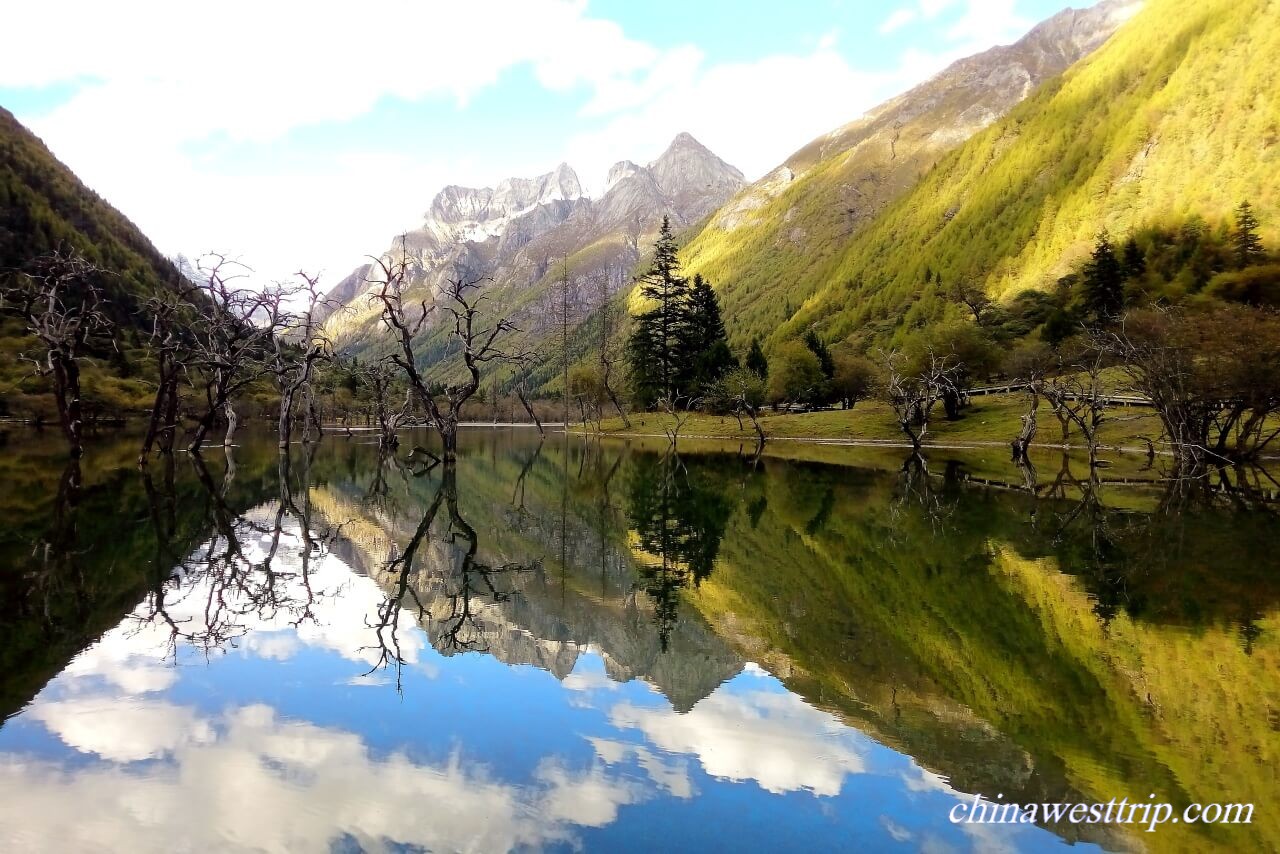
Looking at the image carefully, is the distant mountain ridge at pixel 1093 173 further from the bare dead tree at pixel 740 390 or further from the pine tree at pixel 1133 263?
the bare dead tree at pixel 740 390

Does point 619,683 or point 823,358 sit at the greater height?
point 823,358

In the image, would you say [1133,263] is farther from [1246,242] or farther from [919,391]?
[919,391]

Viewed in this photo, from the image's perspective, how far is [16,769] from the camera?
6832 mm

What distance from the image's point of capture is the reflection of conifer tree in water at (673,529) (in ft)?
48.4

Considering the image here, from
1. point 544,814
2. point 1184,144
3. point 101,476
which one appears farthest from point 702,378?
point 1184,144

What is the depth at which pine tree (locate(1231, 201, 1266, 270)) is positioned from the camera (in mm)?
86250

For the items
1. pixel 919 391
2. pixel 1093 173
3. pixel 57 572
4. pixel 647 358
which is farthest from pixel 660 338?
pixel 1093 173

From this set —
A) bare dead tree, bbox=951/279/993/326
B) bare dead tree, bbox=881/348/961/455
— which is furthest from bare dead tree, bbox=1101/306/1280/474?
bare dead tree, bbox=951/279/993/326

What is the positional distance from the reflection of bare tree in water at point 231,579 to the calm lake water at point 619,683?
9 cm

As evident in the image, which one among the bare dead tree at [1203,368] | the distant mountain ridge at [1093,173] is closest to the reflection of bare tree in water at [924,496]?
the bare dead tree at [1203,368]

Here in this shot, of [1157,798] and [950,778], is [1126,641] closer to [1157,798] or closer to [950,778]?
[1157,798]

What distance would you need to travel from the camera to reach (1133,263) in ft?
318

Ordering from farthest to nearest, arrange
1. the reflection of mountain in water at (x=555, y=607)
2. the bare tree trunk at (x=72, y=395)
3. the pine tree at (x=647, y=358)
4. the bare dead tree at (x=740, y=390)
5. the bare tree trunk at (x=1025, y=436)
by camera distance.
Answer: the pine tree at (x=647, y=358) → the bare dead tree at (x=740, y=390) → the bare tree trunk at (x=1025, y=436) → the bare tree trunk at (x=72, y=395) → the reflection of mountain in water at (x=555, y=607)

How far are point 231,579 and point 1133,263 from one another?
11530 cm
